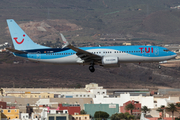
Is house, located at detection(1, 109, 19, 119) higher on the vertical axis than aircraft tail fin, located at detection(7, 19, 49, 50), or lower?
lower

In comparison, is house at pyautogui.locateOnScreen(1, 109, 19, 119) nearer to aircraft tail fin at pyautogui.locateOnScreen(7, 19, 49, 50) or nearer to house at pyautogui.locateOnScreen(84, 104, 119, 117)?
house at pyautogui.locateOnScreen(84, 104, 119, 117)

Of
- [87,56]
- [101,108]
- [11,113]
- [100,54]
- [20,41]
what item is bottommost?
[11,113]

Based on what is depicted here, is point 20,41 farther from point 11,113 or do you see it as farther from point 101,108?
point 101,108

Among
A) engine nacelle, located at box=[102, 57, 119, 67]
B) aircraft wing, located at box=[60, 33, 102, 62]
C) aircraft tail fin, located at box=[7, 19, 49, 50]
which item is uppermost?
aircraft tail fin, located at box=[7, 19, 49, 50]

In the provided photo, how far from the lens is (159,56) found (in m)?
76.3

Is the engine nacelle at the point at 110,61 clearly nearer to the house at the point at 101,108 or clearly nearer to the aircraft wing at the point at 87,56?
the aircraft wing at the point at 87,56

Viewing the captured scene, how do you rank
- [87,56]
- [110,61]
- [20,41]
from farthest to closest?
1. [20,41]
2. [87,56]
3. [110,61]

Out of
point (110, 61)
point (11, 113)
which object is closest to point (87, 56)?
point (110, 61)

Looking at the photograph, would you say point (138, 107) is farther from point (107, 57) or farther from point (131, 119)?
point (107, 57)

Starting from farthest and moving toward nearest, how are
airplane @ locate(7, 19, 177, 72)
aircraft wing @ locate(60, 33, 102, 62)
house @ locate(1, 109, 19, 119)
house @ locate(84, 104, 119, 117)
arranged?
house @ locate(84, 104, 119, 117), house @ locate(1, 109, 19, 119), airplane @ locate(7, 19, 177, 72), aircraft wing @ locate(60, 33, 102, 62)

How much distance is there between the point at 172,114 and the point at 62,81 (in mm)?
73942

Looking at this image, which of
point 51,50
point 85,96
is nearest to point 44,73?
point 85,96

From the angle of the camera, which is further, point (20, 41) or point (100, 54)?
point (20, 41)

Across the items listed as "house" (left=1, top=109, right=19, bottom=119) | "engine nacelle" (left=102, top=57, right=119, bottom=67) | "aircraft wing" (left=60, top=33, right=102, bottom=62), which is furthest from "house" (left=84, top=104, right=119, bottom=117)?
"engine nacelle" (left=102, top=57, right=119, bottom=67)
